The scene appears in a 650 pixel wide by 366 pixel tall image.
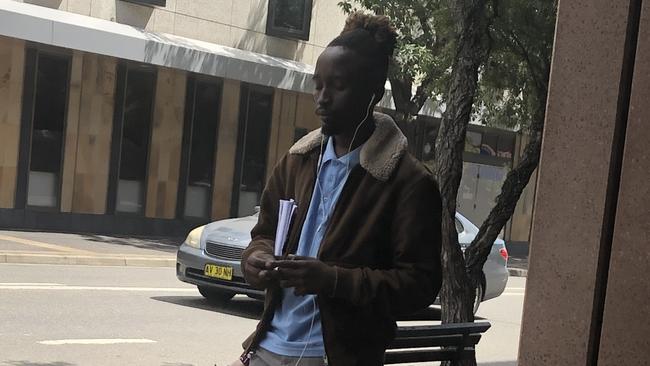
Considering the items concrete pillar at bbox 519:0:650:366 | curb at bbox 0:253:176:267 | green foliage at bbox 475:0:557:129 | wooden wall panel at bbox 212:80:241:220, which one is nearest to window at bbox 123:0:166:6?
wooden wall panel at bbox 212:80:241:220

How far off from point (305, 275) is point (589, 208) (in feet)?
3.66

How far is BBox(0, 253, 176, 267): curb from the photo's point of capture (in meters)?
15.0

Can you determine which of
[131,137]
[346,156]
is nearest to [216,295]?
[131,137]

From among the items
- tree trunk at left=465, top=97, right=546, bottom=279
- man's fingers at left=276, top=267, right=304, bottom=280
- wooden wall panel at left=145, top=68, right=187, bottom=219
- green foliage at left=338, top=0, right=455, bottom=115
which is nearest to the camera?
man's fingers at left=276, top=267, right=304, bottom=280

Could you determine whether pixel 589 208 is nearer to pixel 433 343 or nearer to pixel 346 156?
pixel 346 156

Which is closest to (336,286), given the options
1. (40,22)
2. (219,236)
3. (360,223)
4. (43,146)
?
(360,223)

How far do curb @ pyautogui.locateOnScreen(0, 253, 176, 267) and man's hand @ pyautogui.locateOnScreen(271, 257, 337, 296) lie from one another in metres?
13.0

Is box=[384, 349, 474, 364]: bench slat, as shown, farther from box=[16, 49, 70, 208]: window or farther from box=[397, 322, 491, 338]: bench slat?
box=[16, 49, 70, 208]: window

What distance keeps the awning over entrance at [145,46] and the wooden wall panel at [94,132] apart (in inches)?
40.6

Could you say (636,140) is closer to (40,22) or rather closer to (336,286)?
(336,286)

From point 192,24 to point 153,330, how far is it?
12.6m

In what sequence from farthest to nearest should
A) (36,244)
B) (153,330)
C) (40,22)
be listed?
(40,22)
(36,244)
(153,330)

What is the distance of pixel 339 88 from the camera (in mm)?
2756

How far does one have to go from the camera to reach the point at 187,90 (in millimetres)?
22188
